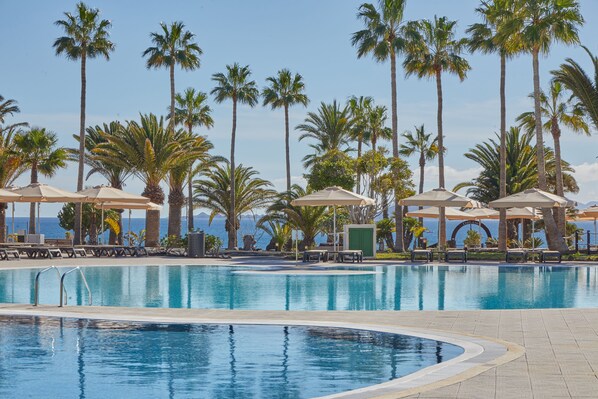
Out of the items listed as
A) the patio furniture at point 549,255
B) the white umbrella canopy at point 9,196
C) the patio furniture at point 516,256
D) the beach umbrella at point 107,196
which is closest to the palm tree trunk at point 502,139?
the patio furniture at point 516,256

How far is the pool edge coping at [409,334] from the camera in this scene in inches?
321

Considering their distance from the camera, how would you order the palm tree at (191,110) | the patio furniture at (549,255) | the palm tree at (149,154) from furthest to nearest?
the palm tree at (191,110)
the palm tree at (149,154)
the patio furniture at (549,255)

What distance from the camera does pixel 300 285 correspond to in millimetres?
22250

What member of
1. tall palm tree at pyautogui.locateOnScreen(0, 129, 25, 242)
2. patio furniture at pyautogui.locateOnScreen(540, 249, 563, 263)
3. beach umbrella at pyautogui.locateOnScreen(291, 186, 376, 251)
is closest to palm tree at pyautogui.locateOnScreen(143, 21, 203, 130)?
tall palm tree at pyautogui.locateOnScreen(0, 129, 25, 242)

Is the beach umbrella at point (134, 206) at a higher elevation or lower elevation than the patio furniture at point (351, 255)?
higher

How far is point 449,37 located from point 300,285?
22.5 meters

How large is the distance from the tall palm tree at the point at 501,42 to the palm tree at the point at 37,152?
21798 mm

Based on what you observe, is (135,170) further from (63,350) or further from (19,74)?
(63,350)

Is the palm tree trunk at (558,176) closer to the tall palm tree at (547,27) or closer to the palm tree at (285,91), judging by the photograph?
the tall palm tree at (547,27)

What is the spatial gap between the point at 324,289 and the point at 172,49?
27.5 meters

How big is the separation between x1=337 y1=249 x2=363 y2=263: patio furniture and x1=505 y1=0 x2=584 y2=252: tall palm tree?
8.19 meters

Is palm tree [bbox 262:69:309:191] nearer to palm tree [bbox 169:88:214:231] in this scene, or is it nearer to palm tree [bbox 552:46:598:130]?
palm tree [bbox 169:88:214:231]

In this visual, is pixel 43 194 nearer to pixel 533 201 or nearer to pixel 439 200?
pixel 439 200

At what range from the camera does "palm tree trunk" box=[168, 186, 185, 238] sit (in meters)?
41.9
